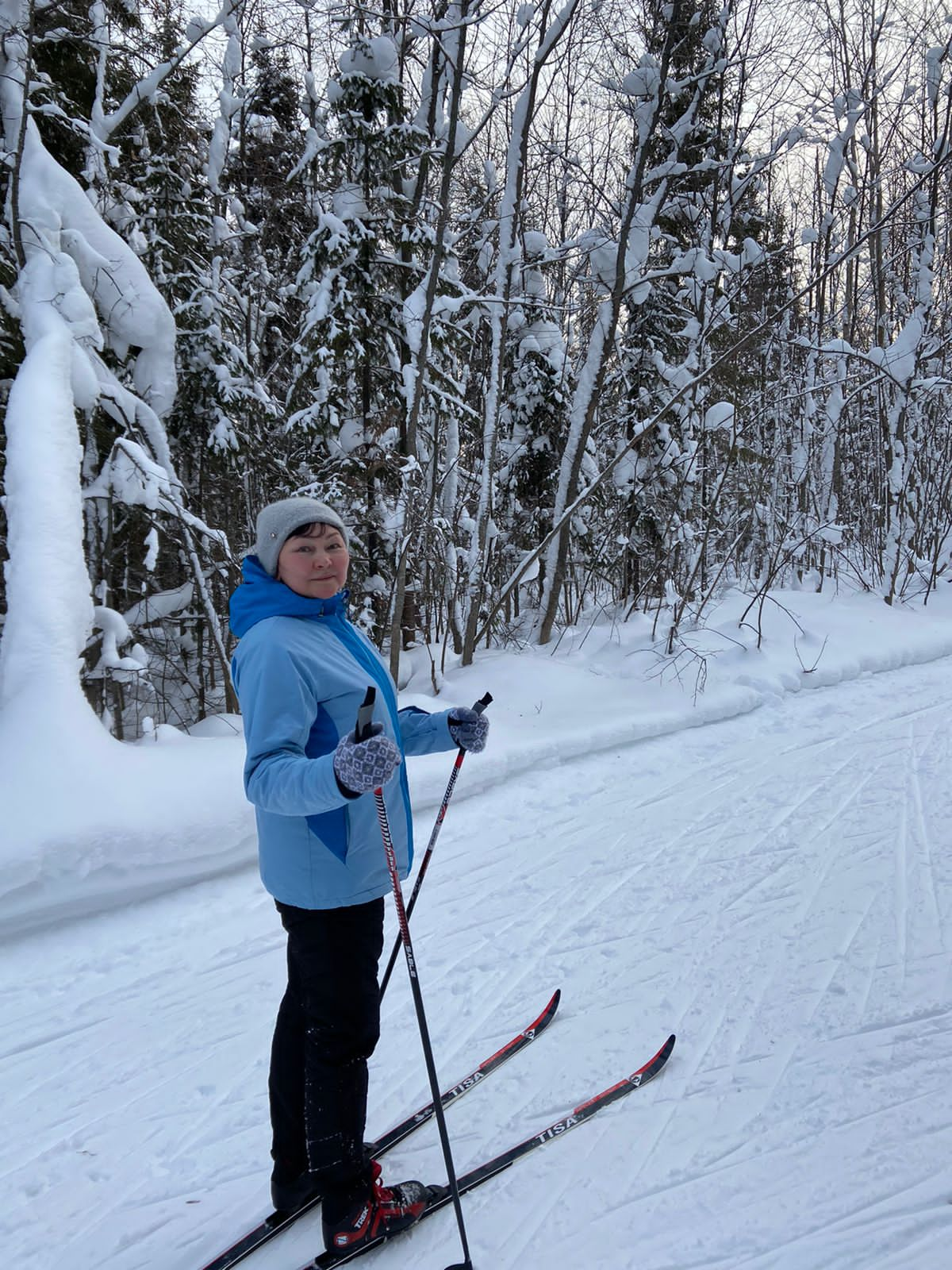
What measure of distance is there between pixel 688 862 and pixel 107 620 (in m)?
4.07

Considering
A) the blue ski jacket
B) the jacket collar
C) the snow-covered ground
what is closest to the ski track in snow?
the snow-covered ground

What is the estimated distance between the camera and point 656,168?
Answer: 25.4 ft

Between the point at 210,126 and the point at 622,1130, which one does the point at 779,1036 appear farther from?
the point at 210,126

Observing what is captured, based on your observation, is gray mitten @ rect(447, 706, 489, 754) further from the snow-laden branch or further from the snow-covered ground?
the snow-laden branch

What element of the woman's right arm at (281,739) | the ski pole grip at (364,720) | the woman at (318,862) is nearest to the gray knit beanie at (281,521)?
the woman at (318,862)

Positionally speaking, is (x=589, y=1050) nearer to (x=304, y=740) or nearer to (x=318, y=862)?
(x=318, y=862)

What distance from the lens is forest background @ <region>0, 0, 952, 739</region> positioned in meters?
5.46

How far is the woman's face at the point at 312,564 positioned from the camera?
6.59 ft

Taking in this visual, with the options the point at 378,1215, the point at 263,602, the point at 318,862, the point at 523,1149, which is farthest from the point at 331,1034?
the point at 263,602

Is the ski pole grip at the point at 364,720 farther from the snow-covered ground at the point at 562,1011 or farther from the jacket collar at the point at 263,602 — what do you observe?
the snow-covered ground at the point at 562,1011

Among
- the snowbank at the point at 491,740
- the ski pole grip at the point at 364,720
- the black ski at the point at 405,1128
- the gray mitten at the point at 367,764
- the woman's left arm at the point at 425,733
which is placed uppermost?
the ski pole grip at the point at 364,720

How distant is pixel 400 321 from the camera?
26.0ft

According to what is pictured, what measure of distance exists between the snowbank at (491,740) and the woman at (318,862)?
2258 mm

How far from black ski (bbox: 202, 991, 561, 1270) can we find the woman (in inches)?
2.3
